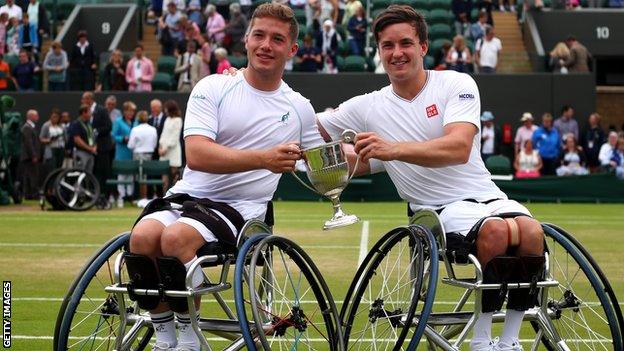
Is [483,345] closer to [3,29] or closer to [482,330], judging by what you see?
[482,330]

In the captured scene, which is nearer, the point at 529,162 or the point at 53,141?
the point at 53,141

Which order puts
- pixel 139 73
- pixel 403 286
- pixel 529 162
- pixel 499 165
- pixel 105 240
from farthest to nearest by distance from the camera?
pixel 139 73 < pixel 529 162 < pixel 499 165 < pixel 105 240 < pixel 403 286

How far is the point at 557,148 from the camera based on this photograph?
24.7 m

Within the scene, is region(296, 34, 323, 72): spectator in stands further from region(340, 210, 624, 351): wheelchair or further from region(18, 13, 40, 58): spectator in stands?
region(340, 210, 624, 351): wheelchair

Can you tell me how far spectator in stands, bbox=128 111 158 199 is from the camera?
2252cm

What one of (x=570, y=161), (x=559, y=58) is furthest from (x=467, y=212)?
(x=559, y=58)

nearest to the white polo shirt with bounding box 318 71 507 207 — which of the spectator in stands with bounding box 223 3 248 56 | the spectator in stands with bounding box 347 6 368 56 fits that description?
the spectator in stands with bounding box 223 3 248 56

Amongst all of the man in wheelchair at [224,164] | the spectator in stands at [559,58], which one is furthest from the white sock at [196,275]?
the spectator in stands at [559,58]

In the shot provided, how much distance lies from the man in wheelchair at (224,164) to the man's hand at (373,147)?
29 centimetres

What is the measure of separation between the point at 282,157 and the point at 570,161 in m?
19.2

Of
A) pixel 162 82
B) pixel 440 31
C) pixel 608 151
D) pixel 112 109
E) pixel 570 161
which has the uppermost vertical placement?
pixel 440 31

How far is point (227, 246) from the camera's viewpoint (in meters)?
6.28

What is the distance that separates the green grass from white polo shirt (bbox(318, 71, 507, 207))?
261cm

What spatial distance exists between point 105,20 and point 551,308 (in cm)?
2322
